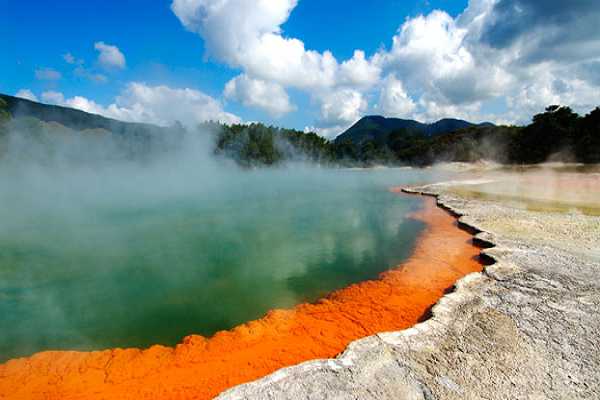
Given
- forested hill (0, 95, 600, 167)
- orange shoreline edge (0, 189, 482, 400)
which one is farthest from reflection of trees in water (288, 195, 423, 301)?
forested hill (0, 95, 600, 167)

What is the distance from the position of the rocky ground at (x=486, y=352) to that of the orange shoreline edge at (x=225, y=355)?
0.64 m

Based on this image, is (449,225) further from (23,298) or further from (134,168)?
(134,168)

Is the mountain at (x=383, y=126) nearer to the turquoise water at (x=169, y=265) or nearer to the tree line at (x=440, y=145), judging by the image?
the tree line at (x=440, y=145)

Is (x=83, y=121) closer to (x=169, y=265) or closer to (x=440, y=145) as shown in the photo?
(x=169, y=265)

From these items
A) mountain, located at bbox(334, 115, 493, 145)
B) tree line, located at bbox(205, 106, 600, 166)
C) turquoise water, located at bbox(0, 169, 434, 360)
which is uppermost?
mountain, located at bbox(334, 115, 493, 145)

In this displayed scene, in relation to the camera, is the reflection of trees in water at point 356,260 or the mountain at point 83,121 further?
the mountain at point 83,121

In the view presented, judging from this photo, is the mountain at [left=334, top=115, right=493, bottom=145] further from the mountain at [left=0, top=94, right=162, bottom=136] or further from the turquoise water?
the turquoise water

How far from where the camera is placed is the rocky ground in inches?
115

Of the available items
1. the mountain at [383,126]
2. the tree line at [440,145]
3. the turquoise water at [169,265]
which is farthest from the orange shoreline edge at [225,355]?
the mountain at [383,126]

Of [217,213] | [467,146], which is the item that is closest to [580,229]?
[217,213]

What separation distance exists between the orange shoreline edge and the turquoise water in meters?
0.44

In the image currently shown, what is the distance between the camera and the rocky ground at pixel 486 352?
2.93m

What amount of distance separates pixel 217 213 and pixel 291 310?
34.9 feet

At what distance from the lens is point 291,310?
5449mm
